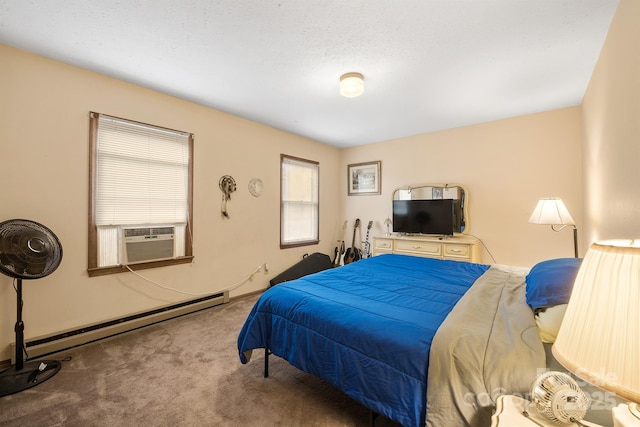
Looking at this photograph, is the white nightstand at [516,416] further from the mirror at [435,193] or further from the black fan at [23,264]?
the mirror at [435,193]

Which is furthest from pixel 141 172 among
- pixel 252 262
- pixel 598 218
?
pixel 598 218

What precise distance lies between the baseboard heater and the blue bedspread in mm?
1491

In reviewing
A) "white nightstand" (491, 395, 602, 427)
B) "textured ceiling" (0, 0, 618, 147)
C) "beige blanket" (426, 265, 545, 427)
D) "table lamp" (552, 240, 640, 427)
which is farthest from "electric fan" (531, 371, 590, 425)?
"textured ceiling" (0, 0, 618, 147)

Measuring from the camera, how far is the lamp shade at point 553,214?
7.59ft

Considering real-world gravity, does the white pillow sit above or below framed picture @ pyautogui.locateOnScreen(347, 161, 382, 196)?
below

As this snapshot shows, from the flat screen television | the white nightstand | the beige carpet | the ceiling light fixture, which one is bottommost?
the beige carpet

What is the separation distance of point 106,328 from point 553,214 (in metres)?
4.26

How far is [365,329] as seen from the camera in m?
1.37

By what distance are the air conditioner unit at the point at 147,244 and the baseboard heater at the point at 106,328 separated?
0.58 metres

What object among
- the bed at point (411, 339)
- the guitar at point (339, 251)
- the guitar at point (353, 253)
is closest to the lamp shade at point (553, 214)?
the bed at point (411, 339)

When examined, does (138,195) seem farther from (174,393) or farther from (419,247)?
(419,247)

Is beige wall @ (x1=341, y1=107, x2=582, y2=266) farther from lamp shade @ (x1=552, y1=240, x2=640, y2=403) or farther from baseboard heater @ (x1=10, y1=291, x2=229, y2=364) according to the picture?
baseboard heater @ (x1=10, y1=291, x2=229, y2=364)

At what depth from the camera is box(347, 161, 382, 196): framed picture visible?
480 cm

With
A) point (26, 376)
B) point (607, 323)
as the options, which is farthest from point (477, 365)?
point (26, 376)
